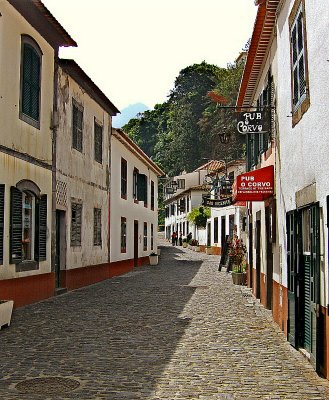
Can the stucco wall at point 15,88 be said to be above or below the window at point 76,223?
above

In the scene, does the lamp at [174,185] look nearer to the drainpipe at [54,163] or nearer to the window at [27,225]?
the drainpipe at [54,163]

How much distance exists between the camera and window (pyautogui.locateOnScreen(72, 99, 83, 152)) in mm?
16094

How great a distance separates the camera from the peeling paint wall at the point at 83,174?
15.0 m

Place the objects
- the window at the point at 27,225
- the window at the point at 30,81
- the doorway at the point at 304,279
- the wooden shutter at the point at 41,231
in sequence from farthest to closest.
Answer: the wooden shutter at the point at 41,231 → the window at the point at 30,81 → the window at the point at 27,225 → the doorway at the point at 304,279

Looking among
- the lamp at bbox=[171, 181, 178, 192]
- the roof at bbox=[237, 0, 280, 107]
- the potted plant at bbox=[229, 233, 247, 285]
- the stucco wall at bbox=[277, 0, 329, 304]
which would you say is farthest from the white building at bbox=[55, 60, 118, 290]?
the lamp at bbox=[171, 181, 178, 192]

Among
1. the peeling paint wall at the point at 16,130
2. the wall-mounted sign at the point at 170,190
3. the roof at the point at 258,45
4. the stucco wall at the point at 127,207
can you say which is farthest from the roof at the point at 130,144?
the wall-mounted sign at the point at 170,190

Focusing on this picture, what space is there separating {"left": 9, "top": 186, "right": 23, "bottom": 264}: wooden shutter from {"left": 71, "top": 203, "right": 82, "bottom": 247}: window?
4.09 meters

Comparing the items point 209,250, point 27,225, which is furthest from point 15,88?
point 209,250

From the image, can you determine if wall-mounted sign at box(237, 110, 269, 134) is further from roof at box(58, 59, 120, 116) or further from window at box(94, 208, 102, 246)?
window at box(94, 208, 102, 246)

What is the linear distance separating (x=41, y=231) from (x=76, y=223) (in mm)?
3281

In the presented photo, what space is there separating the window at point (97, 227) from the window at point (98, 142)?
181 cm

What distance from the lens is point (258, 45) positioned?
36.7 ft

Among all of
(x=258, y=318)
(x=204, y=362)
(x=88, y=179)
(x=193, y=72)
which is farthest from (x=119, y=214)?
(x=193, y=72)

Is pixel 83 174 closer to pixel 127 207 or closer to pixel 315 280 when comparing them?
pixel 127 207
